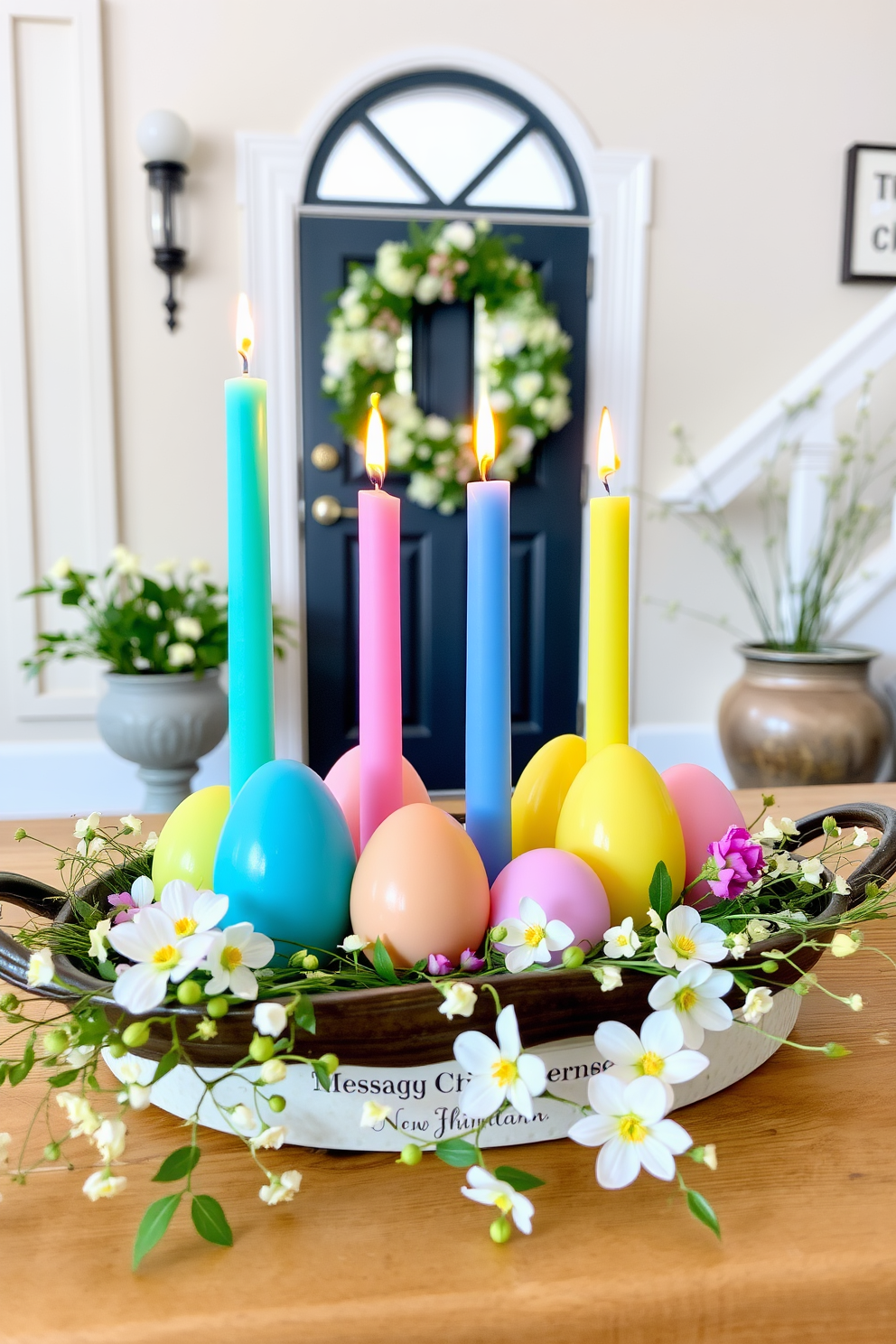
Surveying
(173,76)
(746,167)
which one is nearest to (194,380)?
(173,76)

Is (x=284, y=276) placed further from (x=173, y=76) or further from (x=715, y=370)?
(x=715, y=370)

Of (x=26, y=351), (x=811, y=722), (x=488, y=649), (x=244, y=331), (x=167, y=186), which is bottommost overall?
(x=811, y=722)

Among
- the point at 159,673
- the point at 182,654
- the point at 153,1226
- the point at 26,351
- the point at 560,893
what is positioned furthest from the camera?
the point at 26,351

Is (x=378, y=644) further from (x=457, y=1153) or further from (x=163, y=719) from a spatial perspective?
(x=163, y=719)

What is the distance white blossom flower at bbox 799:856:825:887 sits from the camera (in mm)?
462

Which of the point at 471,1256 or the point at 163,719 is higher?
the point at 471,1256

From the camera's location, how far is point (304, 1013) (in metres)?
0.34

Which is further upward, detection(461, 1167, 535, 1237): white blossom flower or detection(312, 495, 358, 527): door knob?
detection(312, 495, 358, 527): door knob

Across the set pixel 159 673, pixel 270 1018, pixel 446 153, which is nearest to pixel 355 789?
pixel 270 1018

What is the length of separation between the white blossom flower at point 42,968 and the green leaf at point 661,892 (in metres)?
0.24

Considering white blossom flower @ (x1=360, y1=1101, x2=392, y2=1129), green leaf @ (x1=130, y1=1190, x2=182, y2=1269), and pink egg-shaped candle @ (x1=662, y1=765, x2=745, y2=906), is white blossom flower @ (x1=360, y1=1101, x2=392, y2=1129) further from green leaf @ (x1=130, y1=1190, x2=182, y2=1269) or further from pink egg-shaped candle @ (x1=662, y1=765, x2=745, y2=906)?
pink egg-shaped candle @ (x1=662, y1=765, x2=745, y2=906)

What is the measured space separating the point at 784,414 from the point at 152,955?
2758 millimetres

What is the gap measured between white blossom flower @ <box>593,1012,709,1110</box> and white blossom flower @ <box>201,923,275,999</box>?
0.13 meters

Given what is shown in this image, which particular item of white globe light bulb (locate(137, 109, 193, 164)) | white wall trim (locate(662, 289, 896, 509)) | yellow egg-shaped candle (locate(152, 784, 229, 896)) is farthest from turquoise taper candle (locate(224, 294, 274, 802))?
white wall trim (locate(662, 289, 896, 509))
